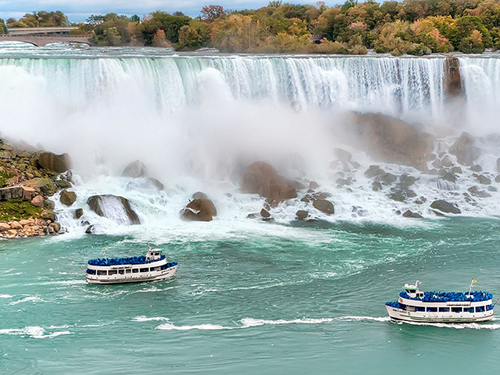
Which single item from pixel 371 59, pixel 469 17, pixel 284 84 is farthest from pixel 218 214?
pixel 469 17

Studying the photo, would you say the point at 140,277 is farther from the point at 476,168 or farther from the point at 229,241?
the point at 476,168

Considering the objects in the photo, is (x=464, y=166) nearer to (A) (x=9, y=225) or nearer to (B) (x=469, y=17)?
(A) (x=9, y=225)

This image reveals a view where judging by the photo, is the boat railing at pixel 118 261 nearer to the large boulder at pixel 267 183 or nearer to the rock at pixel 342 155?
the large boulder at pixel 267 183

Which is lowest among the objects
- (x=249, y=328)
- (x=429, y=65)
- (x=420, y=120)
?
(x=249, y=328)

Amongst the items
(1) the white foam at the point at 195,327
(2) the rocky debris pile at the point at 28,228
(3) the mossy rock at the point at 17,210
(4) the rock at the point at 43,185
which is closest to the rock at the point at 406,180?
(4) the rock at the point at 43,185

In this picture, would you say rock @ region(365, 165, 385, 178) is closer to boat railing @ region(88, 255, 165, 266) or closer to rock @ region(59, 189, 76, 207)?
rock @ region(59, 189, 76, 207)

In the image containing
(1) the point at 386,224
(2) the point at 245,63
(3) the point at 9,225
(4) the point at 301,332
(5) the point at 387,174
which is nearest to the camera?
(4) the point at 301,332
